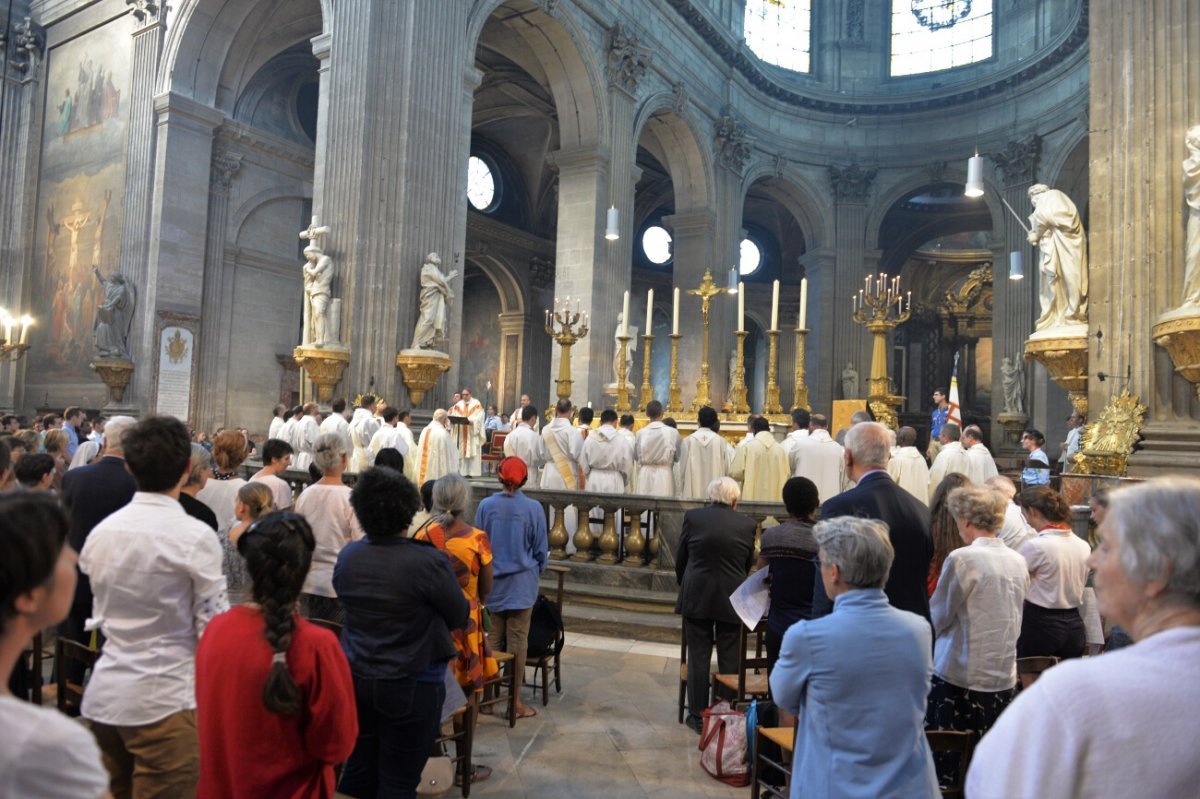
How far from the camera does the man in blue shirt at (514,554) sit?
489cm

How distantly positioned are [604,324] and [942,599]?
14.7 m

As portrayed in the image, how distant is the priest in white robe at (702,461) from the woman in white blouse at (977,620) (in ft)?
20.6

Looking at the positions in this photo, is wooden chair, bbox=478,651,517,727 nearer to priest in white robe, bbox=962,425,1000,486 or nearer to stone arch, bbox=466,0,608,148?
priest in white robe, bbox=962,425,1000,486

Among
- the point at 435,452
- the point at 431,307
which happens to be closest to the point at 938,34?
the point at 431,307

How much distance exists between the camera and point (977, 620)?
3543 mm

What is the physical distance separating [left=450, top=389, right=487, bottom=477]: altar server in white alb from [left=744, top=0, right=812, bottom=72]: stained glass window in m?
17.7

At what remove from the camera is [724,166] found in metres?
23.1

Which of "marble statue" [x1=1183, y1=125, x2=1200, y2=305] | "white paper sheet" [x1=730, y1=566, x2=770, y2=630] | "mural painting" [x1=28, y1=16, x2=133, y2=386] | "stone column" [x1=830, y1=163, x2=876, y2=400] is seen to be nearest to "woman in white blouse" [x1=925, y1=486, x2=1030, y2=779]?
"white paper sheet" [x1=730, y1=566, x2=770, y2=630]

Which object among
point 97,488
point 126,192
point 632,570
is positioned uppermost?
point 126,192

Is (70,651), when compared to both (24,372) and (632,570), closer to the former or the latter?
(632,570)

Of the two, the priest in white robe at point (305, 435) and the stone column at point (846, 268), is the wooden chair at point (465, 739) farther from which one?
the stone column at point (846, 268)

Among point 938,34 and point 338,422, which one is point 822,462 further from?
point 938,34

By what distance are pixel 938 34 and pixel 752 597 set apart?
1090 inches

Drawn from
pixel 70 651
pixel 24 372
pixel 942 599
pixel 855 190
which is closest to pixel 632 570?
pixel 942 599
